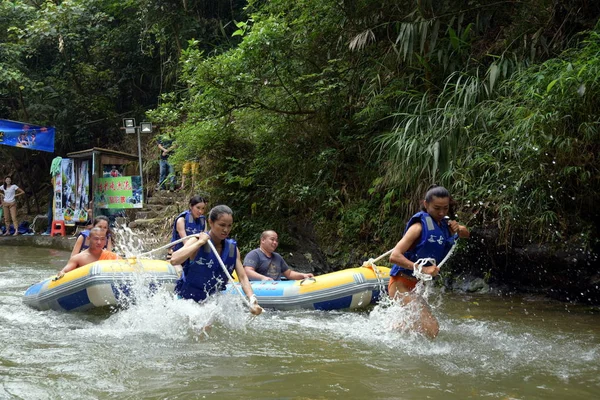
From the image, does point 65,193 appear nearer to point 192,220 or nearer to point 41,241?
point 41,241

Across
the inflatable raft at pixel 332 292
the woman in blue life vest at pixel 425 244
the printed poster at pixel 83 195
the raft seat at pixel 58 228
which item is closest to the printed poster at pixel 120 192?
the printed poster at pixel 83 195

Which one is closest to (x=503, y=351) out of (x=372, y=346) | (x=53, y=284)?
(x=372, y=346)

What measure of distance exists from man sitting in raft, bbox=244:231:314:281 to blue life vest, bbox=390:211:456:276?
289 centimetres

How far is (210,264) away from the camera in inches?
213

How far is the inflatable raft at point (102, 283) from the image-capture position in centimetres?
705

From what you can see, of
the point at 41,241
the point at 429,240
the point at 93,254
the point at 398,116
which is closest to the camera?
the point at 429,240

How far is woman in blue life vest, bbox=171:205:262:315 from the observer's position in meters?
5.30

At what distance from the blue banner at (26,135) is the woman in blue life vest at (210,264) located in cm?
1303

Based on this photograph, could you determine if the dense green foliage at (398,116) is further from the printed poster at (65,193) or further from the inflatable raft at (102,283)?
the printed poster at (65,193)

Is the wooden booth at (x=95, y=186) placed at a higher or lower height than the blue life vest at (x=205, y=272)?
higher

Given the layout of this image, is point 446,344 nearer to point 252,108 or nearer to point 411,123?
point 411,123

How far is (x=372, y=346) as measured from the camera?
5.65 meters

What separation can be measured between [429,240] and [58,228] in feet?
45.6

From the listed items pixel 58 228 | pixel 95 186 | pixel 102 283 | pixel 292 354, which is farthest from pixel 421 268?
pixel 58 228
